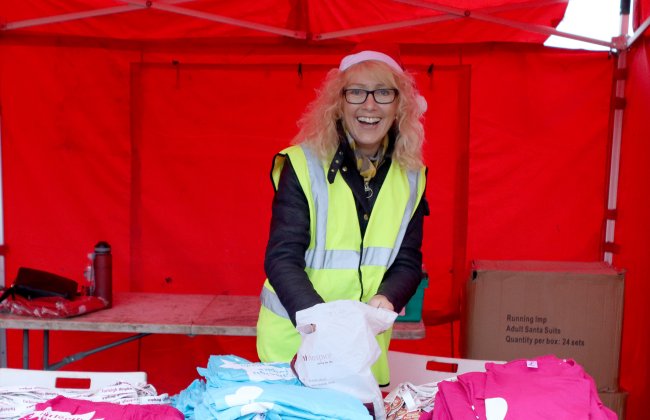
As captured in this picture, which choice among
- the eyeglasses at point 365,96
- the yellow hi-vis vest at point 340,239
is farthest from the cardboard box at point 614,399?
the eyeglasses at point 365,96

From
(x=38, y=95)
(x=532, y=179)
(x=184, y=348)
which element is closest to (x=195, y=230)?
(x=184, y=348)

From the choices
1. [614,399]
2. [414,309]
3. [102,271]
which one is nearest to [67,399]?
[102,271]

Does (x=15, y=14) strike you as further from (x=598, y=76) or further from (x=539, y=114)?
(x=598, y=76)

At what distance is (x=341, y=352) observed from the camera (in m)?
1.49

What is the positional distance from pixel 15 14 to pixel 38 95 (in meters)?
0.46

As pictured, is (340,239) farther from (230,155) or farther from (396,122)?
(230,155)

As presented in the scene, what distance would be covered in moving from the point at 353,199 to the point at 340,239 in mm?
132

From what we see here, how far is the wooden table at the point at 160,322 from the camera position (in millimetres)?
2939

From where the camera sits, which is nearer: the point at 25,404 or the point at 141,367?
the point at 25,404

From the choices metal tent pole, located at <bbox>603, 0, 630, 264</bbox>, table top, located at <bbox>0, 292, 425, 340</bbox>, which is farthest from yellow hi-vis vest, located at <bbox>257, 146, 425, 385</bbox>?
metal tent pole, located at <bbox>603, 0, 630, 264</bbox>

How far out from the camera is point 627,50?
348cm

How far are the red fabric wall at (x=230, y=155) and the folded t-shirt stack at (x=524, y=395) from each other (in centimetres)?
230

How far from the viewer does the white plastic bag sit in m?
1.48

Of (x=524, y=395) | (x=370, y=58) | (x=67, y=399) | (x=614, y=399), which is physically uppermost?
(x=370, y=58)
